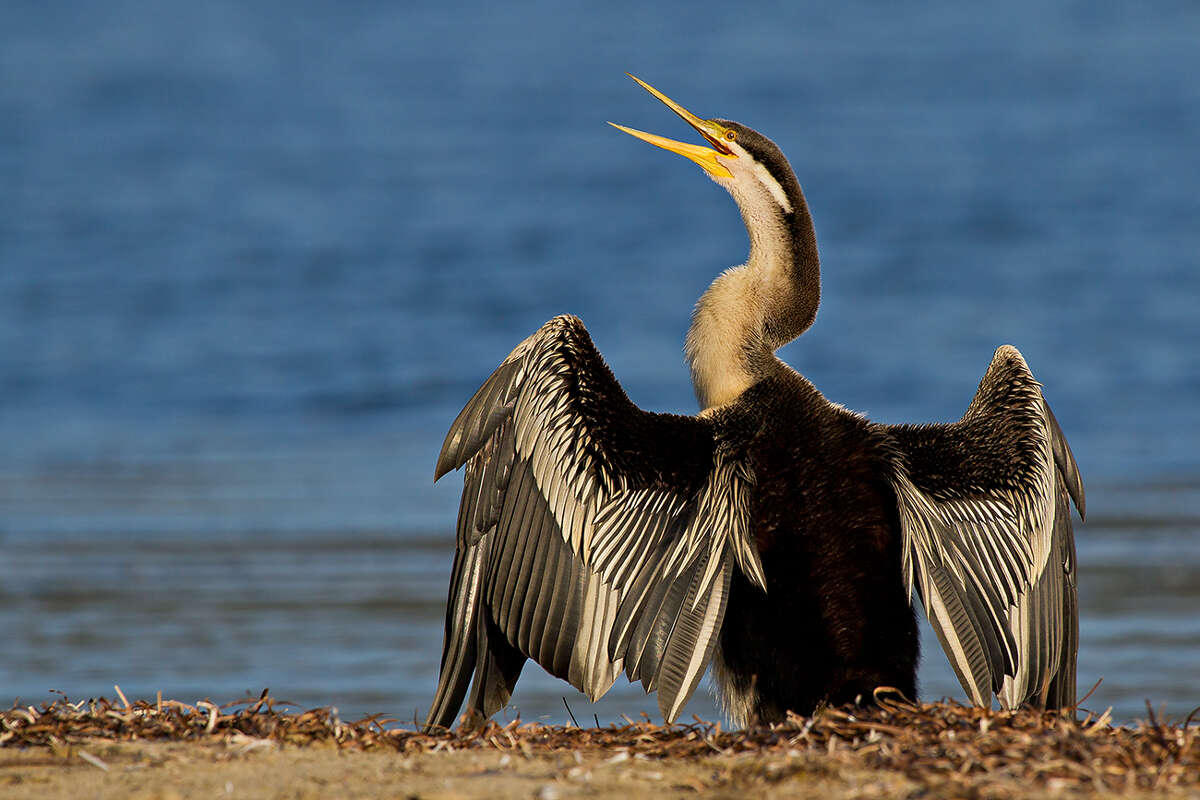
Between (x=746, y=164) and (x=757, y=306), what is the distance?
0.61 metres

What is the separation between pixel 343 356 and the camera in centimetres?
1634

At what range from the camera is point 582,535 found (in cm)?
456

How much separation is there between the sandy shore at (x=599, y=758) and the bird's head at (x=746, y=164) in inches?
79.8

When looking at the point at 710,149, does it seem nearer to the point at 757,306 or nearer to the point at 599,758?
the point at 757,306

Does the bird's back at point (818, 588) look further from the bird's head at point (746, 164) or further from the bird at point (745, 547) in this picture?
the bird's head at point (746, 164)

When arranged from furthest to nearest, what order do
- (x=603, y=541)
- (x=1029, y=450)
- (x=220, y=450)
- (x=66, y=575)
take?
(x=220, y=450)
(x=66, y=575)
(x=1029, y=450)
(x=603, y=541)

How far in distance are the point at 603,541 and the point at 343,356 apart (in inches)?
478

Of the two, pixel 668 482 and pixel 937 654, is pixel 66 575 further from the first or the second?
pixel 668 482

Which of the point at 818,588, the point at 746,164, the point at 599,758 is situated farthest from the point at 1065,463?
the point at 599,758

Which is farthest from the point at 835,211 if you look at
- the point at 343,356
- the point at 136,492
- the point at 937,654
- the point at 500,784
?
the point at 500,784

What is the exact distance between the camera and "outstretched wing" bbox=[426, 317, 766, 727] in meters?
4.39

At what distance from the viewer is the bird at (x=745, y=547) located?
4371mm

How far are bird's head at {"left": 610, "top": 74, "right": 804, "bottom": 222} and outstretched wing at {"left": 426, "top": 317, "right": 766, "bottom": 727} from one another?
3.31 feet

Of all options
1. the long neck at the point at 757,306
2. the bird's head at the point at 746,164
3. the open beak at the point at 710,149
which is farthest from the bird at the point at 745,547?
the open beak at the point at 710,149
